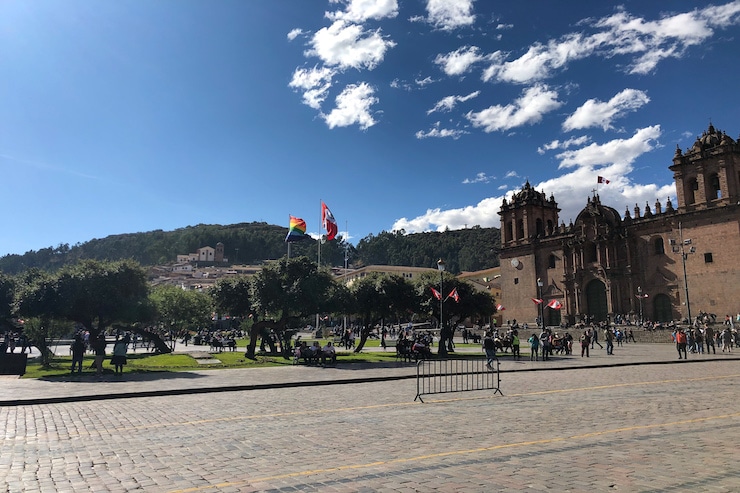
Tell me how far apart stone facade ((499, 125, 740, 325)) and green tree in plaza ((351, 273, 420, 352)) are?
19248 mm

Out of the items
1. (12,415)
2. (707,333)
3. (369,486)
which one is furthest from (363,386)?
(707,333)

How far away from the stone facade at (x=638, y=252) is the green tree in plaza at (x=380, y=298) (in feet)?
63.1

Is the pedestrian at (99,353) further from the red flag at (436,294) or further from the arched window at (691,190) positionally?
the arched window at (691,190)

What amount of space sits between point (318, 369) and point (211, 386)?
6.28 m

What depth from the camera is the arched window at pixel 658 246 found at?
160 feet

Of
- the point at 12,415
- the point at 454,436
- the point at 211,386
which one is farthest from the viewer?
the point at 211,386

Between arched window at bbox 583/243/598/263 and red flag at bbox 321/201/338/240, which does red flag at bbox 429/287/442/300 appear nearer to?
red flag at bbox 321/201/338/240

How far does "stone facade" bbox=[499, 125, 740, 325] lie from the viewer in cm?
4412

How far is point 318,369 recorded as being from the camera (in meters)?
20.5

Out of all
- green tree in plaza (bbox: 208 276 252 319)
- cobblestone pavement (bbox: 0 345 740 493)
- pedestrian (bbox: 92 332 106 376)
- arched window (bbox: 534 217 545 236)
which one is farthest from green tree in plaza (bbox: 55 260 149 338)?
arched window (bbox: 534 217 545 236)

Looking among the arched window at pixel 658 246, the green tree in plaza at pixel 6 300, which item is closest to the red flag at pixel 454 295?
the green tree in plaza at pixel 6 300

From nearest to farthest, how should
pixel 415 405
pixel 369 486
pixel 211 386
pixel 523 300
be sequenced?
pixel 369 486 → pixel 415 405 → pixel 211 386 → pixel 523 300

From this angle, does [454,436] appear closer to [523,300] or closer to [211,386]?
[211,386]

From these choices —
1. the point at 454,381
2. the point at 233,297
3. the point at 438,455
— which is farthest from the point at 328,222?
the point at 438,455
